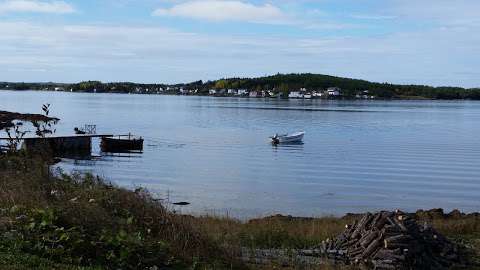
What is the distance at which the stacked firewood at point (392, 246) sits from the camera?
41.7 feet

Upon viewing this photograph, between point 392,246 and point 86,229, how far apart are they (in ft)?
21.7

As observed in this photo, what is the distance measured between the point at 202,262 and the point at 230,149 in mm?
49973

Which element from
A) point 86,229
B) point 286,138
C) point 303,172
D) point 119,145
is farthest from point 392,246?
point 286,138

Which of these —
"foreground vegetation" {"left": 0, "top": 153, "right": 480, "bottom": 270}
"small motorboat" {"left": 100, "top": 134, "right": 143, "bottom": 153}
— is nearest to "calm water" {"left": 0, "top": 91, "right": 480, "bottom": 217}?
"small motorboat" {"left": 100, "top": 134, "right": 143, "bottom": 153}

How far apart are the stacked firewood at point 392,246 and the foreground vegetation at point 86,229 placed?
2.65ft

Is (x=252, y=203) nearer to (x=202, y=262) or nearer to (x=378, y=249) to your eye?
(x=378, y=249)

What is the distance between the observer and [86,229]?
9.23 m

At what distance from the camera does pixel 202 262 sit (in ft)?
31.1

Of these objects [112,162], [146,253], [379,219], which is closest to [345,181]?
[112,162]

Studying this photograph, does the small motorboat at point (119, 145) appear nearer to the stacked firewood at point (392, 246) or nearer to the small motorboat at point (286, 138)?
the small motorboat at point (286, 138)

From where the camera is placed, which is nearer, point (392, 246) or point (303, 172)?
point (392, 246)

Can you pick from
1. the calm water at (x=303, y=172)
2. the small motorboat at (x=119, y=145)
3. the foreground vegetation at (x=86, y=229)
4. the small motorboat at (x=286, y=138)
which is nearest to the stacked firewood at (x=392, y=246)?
the foreground vegetation at (x=86, y=229)

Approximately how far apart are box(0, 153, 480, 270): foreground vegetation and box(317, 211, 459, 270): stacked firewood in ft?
2.65

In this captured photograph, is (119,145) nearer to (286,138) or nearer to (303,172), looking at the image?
(286,138)
